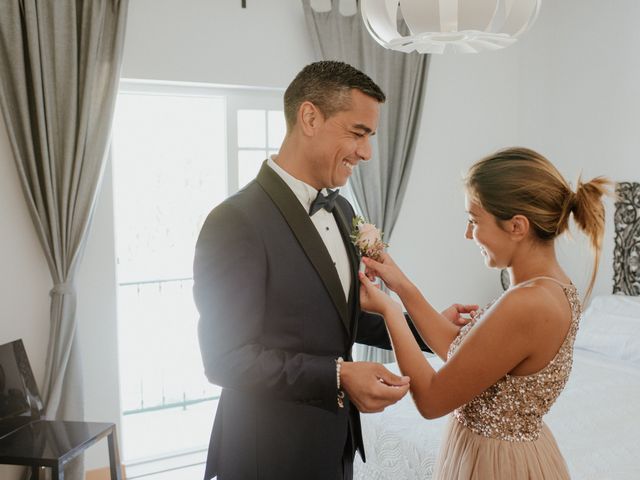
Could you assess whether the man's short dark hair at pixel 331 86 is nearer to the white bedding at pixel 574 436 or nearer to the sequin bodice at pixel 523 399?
the sequin bodice at pixel 523 399

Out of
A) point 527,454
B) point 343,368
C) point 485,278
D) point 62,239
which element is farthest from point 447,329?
point 485,278

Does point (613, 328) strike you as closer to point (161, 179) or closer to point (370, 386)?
point (370, 386)

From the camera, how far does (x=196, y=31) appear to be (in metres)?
3.39

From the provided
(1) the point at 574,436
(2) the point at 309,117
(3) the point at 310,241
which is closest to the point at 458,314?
(3) the point at 310,241

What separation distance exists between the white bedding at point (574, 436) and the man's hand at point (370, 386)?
39.9 inches

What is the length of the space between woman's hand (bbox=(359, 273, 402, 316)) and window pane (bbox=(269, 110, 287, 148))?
2.41 m

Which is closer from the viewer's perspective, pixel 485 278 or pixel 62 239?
pixel 62 239

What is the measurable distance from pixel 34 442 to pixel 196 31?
2248 mm

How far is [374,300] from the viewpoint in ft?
5.07

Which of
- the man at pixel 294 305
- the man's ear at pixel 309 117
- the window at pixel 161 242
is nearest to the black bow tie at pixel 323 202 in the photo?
the man at pixel 294 305

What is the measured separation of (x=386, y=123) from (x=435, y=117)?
0.52 metres

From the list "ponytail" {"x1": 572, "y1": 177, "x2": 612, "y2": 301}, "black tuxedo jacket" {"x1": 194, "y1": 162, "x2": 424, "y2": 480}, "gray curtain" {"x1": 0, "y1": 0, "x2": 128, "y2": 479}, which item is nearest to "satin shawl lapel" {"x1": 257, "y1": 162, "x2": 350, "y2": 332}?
"black tuxedo jacket" {"x1": 194, "y1": 162, "x2": 424, "y2": 480}

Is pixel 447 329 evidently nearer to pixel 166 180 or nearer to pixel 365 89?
pixel 365 89

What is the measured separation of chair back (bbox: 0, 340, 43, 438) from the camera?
2695 mm
